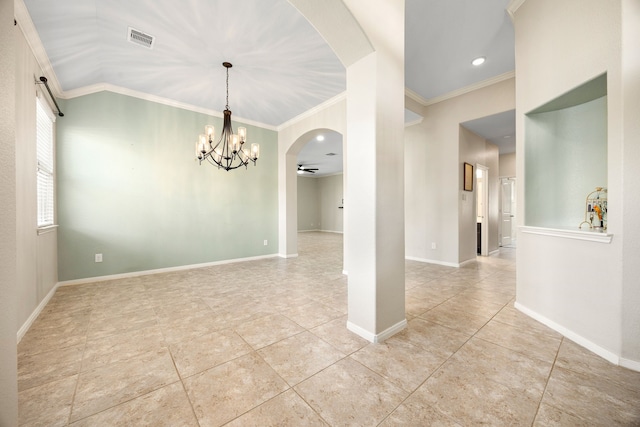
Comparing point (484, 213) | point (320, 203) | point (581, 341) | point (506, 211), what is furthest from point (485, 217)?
point (320, 203)

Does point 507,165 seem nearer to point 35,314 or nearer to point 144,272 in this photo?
point 144,272

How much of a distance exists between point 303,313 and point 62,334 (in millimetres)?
2112

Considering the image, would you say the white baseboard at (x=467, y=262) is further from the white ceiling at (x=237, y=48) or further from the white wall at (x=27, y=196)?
the white wall at (x=27, y=196)

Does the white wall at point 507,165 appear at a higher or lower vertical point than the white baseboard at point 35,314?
higher

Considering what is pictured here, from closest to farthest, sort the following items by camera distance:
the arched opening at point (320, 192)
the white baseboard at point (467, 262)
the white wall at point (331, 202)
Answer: the white baseboard at point (467, 262) < the arched opening at point (320, 192) < the white wall at point (331, 202)

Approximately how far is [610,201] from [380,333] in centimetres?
193

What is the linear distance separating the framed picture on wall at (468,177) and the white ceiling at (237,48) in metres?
1.48

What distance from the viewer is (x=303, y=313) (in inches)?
99.0

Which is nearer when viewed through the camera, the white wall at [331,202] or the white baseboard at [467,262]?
the white baseboard at [467,262]

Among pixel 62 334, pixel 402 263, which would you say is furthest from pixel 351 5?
pixel 62 334

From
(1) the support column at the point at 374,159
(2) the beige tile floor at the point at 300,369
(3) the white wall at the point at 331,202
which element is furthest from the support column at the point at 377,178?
(3) the white wall at the point at 331,202

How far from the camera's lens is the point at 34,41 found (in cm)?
244

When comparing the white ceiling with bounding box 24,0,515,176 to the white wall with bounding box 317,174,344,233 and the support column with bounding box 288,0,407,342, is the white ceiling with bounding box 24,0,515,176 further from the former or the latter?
the white wall with bounding box 317,174,344,233

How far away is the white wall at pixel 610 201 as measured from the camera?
1646 millimetres
